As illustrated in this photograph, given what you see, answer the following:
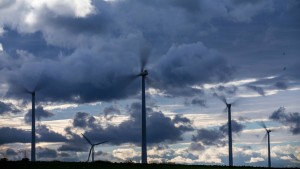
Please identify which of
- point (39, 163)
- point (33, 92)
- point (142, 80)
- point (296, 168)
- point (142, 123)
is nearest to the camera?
point (39, 163)

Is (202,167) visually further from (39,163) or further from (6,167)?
(6,167)

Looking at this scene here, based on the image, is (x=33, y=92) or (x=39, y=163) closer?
(x=39, y=163)

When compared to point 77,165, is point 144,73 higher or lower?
higher

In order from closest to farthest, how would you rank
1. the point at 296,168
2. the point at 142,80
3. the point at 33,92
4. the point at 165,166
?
the point at 165,166 → the point at 296,168 → the point at 142,80 → the point at 33,92

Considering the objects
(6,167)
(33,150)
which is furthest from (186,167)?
(33,150)

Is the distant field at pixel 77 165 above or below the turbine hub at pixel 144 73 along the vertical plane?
below

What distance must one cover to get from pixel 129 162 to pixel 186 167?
10604mm

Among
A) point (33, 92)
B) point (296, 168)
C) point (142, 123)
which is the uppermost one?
point (33, 92)

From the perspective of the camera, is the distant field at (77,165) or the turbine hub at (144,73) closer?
the distant field at (77,165)

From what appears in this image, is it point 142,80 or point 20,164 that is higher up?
point 142,80

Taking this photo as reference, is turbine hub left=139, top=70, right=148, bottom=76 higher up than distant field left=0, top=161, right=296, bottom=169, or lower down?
higher up

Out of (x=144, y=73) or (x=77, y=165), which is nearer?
(x=77, y=165)

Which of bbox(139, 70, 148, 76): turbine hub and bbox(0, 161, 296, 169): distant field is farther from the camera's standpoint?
bbox(139, 70, 148, 76): turbine hub

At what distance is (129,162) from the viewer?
115m
